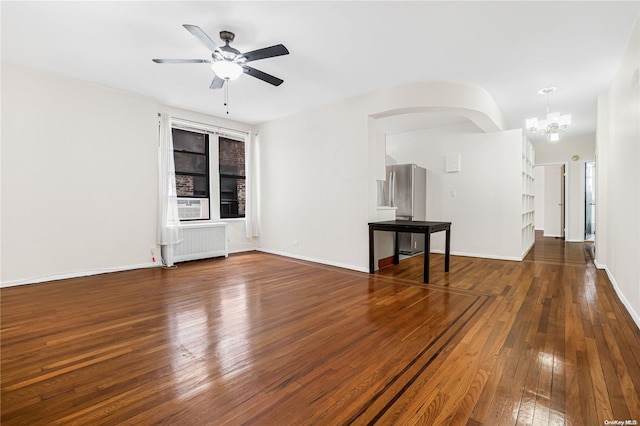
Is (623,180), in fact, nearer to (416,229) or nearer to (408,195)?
(416,229)

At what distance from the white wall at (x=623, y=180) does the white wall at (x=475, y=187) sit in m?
1.16

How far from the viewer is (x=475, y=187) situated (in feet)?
19.8

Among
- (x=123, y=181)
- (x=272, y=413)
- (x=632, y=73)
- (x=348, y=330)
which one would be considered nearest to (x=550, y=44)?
(x=632, y=73)

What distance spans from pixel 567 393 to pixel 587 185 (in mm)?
8686

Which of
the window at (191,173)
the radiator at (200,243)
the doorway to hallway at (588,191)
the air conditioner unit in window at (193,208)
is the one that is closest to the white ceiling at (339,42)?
the window at (191,173)

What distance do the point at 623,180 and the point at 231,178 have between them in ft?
20.2

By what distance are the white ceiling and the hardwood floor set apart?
9.07ft

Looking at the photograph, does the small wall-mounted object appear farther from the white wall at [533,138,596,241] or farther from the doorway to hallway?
the doorway to hallway

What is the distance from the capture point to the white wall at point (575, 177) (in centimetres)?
802

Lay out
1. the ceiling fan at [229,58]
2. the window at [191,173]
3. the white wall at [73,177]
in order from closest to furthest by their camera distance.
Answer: the ceiling fan at [229,58]
the white wall at [73,177]
the window at [191,173]

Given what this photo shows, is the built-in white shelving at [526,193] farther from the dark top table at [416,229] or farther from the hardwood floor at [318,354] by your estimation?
the dark top table at [416,229]

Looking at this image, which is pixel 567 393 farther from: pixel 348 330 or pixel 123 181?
pixel 123 181

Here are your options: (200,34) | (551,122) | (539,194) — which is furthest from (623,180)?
(539,194)

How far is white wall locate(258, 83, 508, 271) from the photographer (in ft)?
14.6
